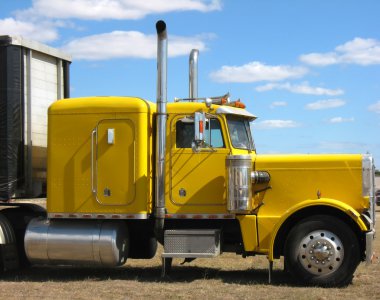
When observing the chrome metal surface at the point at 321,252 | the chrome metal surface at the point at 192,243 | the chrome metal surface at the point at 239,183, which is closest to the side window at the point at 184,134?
the chrome metal surface at the point at 239,183

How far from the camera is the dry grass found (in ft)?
28.9

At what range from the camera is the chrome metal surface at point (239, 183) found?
9.43 m

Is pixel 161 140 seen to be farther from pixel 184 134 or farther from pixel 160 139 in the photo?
pixel 184 134

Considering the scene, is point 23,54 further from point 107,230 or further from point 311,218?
point 311,218

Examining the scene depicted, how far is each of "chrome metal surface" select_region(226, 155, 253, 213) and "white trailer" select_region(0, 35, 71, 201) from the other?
11.8 feet

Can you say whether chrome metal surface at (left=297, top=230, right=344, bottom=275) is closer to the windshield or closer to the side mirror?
the windshield

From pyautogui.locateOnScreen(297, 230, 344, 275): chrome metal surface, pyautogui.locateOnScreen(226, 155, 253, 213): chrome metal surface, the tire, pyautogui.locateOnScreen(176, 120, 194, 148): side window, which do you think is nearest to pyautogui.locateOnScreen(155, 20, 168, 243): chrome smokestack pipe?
pyautogui.locateOnScreen(176, 120, 194, 148): side window

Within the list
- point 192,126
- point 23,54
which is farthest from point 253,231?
point 23,54

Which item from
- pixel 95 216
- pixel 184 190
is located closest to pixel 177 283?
pixel 184 190

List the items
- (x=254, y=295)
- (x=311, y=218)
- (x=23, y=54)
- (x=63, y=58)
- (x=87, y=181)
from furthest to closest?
1. (x=63, y=58)
2. (x=23, y=54)
3. (x=87, y=181)
4. (x=311, y=218)
5. (x=254, y=295)

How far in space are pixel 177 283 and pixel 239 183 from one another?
186cm

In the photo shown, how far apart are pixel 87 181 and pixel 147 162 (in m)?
1.01

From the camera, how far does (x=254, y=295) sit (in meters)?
8.71

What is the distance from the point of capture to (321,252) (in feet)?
30.2
